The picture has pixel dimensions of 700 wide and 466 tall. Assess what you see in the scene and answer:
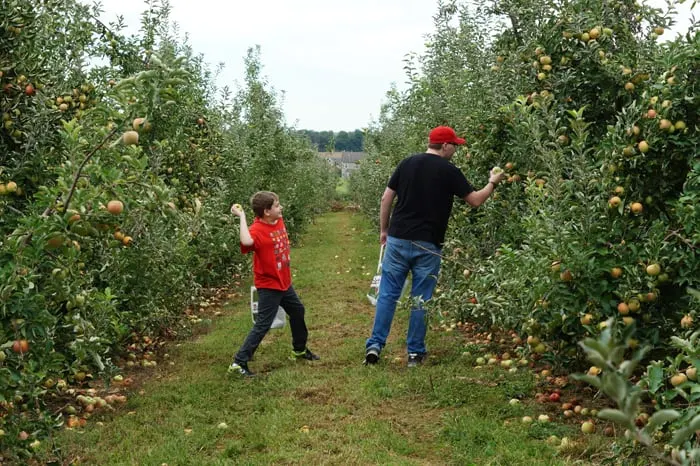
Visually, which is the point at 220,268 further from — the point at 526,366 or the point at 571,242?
the point at 571,242

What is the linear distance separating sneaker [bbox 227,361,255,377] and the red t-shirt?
69 cm

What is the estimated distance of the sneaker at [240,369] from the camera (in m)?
6.08

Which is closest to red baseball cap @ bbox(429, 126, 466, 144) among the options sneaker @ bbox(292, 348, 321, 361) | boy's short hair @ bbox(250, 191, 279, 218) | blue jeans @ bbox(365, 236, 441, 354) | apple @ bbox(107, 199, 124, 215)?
blue jeans @ bbox(365, 236, 441, 354)

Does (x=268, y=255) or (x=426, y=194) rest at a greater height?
(x=426, y=194)

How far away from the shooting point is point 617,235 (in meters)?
4.23

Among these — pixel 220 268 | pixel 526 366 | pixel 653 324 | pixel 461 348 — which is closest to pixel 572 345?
pixel 653 324

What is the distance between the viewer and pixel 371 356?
6.24 meters

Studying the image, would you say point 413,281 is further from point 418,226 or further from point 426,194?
point 426,194

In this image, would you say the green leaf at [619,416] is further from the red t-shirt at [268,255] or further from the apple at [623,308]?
the red t-shirt at [268,255]

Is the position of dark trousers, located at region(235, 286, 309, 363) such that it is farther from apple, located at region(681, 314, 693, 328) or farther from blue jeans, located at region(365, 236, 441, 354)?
apple, located at region(681, 314, 693, 328)

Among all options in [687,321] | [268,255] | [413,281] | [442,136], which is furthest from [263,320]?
[687,321]

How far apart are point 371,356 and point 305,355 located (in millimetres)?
727

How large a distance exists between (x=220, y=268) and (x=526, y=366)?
6383mm

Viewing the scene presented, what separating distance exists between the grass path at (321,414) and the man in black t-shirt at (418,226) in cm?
37
